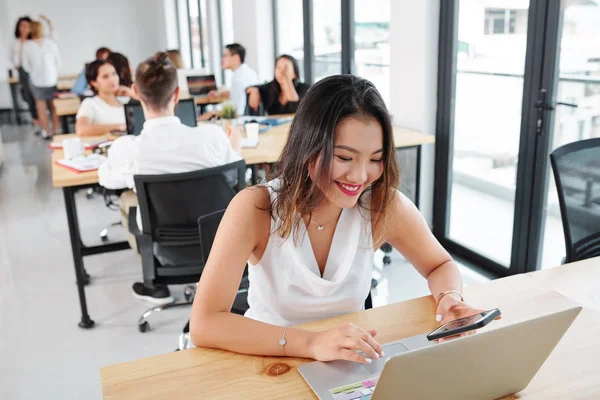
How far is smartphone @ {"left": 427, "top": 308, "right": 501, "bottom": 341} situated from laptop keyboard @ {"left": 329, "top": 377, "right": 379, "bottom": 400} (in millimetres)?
131

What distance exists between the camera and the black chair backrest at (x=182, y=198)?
2.15 m

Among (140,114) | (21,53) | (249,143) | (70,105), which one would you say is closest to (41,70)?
(21,53)

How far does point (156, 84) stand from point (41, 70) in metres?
6.24

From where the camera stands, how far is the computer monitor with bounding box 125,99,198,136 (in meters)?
3.15

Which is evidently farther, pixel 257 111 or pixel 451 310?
pixel 257 111

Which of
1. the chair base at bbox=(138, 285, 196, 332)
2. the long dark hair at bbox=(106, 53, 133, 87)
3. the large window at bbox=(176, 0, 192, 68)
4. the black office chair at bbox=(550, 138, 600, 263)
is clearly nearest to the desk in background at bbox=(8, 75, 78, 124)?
the large window at bbox=(176, 0, 192, 68)

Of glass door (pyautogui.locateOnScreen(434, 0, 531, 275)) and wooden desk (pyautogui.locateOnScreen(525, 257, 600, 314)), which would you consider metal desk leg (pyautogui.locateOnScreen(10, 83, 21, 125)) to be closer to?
glass door (pyautogui.locateOnScreen(434, 0, 531, 275))

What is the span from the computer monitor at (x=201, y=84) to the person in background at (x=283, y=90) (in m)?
0.98

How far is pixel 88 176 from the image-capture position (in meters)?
2.69

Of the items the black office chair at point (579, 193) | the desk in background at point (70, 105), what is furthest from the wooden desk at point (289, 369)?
the desk in background at point (70, 105)

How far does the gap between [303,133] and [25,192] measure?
4.60m

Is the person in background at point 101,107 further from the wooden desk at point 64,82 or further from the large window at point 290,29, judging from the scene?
the wooden desk at point 64,82

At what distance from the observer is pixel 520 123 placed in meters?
2.87

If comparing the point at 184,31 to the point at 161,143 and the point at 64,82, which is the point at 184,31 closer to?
the point at 64,82
